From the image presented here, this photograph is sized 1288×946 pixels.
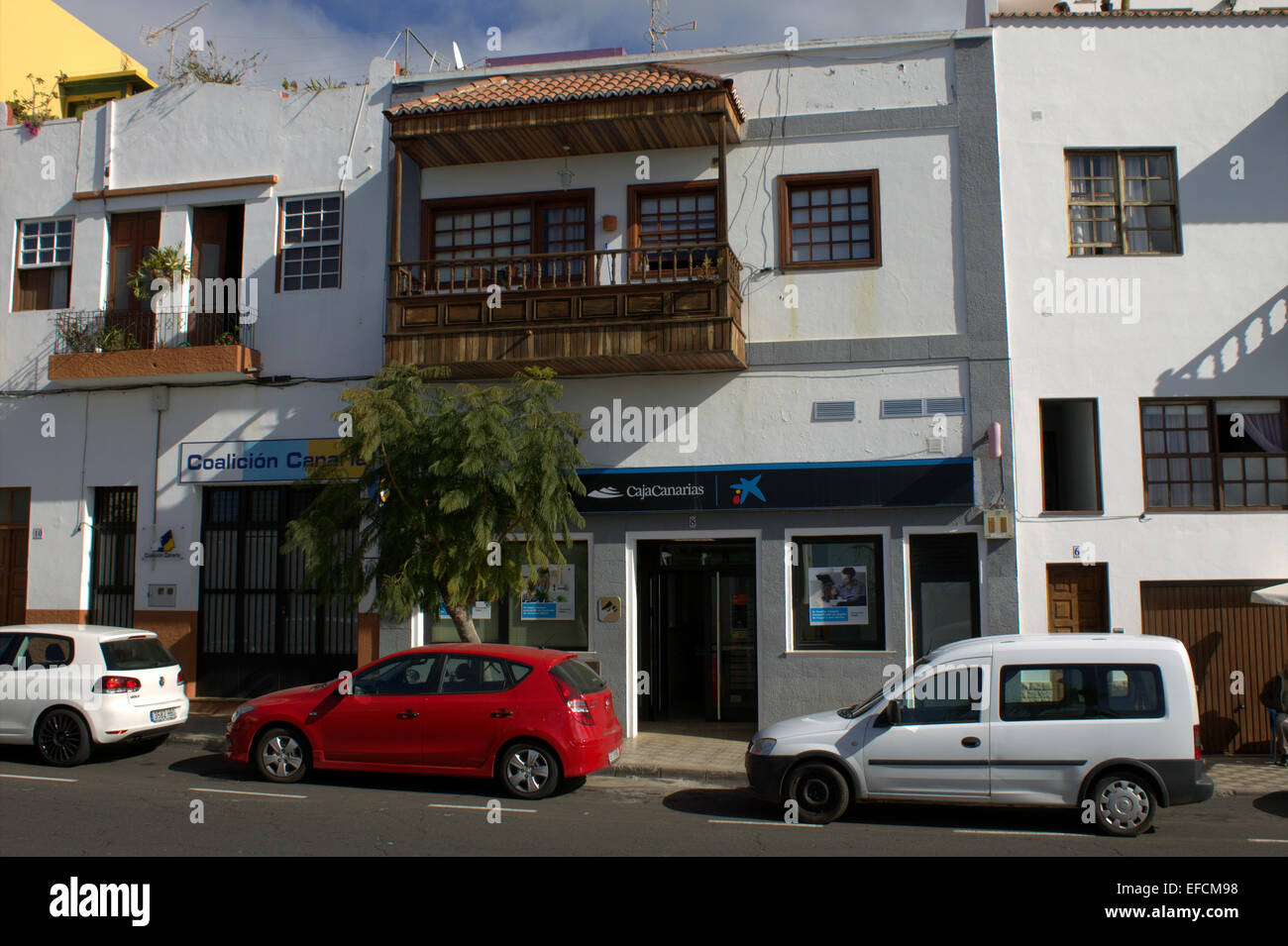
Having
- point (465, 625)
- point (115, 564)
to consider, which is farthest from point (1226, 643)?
point (115, 564)

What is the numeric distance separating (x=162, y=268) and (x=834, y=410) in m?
10.5

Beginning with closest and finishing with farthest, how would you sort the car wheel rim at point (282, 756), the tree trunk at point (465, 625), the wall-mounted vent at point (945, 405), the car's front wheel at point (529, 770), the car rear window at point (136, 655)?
the car's front wheel at point (529, 770)
the car wheel rim at point (282, 756)
the car rear window at point (136, 655)
the tree trunk at point (465, 625)
the wall-mounted vent at point (945, 405)

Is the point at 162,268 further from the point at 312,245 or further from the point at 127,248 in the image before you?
the point at 312,245

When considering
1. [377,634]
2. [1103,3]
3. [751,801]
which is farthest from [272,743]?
[1103,3]

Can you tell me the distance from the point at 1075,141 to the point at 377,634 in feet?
39.6

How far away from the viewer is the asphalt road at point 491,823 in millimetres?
7879

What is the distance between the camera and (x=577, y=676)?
10273mm

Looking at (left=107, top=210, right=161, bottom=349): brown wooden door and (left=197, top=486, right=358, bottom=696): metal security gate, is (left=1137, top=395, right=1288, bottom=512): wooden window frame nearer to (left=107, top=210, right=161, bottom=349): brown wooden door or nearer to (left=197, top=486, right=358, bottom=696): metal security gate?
(left=197, top=486, right=358, bottom=696): metal security gate

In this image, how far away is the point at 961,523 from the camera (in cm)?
1293

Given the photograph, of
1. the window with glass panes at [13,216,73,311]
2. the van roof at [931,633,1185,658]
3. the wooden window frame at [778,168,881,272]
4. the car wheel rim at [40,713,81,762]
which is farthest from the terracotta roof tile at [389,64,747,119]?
the car wheel rim at [40,713,81,762]

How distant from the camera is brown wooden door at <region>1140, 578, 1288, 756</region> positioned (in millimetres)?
12469

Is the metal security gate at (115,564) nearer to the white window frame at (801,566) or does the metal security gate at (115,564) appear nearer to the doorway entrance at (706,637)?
the doorway entrance at (706,637)

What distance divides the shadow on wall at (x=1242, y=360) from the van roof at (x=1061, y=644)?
5.28m

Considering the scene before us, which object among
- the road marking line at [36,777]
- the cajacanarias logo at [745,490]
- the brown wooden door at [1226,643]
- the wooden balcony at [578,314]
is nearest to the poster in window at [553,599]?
the cajacanarias logo at [745,490]
